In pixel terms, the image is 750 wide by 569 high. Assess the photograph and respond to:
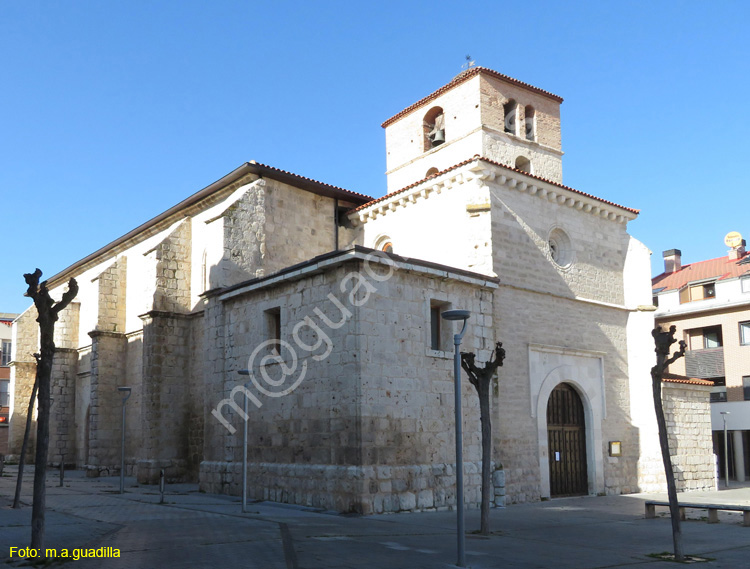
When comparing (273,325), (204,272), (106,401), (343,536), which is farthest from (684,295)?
(343,536)

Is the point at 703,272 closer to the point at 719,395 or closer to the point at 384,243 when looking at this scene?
the point at 719,395

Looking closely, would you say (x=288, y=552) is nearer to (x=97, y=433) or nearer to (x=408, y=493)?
(x=408, y=493)

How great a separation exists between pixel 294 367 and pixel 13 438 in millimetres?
24328

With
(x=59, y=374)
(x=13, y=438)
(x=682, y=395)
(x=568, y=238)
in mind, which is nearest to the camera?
(x=568, y=238)

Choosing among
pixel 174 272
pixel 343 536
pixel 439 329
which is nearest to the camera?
pixel 343 536

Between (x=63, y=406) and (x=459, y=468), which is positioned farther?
(x=63, y=406)

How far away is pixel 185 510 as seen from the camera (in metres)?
14.4

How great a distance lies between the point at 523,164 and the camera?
76.7 ft

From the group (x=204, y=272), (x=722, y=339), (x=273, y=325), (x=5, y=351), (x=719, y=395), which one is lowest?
(x=719, y=395)

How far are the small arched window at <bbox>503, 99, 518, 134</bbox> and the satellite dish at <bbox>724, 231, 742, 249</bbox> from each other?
64.6 feet

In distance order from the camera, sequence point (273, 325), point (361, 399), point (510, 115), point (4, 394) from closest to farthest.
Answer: point (361, 399), point (273, 325), point (510, 115), point (4, 394)

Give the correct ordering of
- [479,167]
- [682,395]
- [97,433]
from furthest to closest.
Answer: [97,433]
[682,395]
[479,167]

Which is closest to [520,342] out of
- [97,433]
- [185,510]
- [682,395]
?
[682,395]

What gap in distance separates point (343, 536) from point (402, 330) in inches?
216
